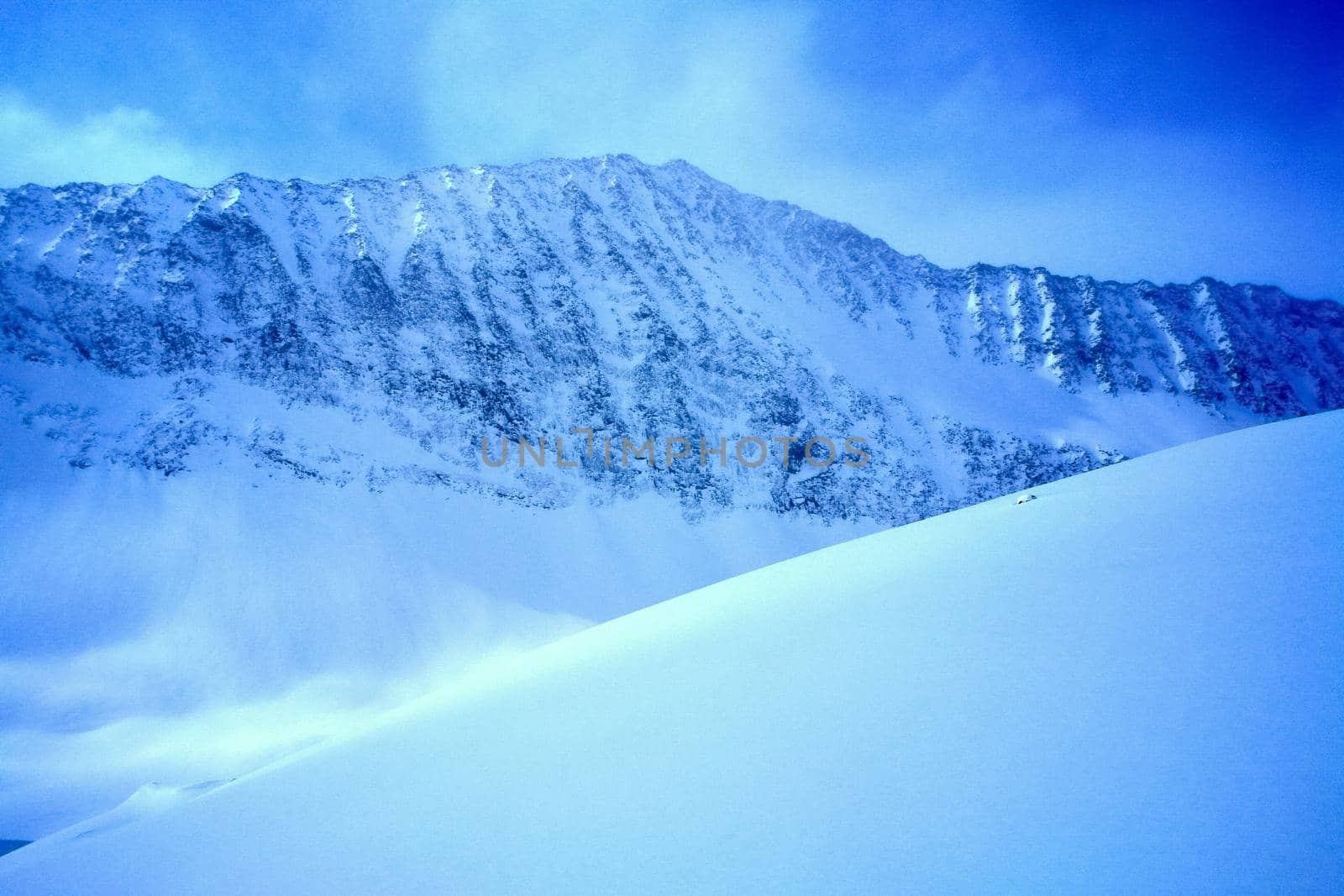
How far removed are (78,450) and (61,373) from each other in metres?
5.56

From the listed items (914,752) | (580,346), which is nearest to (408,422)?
(580,346)

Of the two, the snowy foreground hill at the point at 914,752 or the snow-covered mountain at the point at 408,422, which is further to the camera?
the snow-covered mountain at the point at 408,422

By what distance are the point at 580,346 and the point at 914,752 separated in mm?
45953

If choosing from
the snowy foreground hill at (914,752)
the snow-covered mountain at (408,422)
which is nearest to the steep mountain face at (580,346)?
the snow-covered mountain at (408,422)

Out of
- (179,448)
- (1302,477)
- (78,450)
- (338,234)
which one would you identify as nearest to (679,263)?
(338,234)

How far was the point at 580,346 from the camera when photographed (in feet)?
150

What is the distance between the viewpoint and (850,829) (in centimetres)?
151

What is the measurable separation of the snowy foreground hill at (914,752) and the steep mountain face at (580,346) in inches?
1390

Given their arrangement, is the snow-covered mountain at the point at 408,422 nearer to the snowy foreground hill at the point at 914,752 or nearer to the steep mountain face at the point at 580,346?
the steep mountain face at the point at 580,346

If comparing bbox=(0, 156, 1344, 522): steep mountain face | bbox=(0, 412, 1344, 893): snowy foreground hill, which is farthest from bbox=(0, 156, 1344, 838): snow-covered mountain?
bbox=(0, 412, 1344, 893): snowy foreground hill

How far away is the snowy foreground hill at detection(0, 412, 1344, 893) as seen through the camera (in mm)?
1295

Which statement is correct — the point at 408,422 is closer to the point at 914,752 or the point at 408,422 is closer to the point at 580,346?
the point at 580,346

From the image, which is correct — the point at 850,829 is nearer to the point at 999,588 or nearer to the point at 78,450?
the point at 999,588

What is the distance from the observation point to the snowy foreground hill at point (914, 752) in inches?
51.0
